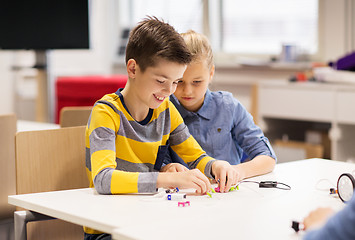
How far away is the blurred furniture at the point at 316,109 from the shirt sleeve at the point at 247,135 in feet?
7.16

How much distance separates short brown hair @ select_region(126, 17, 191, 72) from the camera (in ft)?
A: 5.18

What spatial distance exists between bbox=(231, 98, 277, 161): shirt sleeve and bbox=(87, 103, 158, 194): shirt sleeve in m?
0.60

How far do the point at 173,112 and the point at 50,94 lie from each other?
2840mm

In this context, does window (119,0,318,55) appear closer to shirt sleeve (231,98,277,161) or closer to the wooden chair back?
shirt sleeve (231,98,277,161)

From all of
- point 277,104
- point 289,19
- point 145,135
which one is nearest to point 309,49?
point 289,19

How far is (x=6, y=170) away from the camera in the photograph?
230 centimetres

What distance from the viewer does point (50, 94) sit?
14.5ft

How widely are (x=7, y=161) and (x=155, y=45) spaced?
1.04 metres

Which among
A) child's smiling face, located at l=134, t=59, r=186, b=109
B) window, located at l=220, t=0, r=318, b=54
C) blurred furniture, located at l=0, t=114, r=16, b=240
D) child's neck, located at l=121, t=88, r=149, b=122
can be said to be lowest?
blurred furniture, located at l=0, t=114, r=16, b=240

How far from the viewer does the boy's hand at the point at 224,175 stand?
1.51 meters

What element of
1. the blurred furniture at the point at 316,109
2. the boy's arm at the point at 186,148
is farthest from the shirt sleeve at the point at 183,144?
the blurred furniture at the point at 316,109

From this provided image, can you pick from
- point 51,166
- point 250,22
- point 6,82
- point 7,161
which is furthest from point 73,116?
point 250,22

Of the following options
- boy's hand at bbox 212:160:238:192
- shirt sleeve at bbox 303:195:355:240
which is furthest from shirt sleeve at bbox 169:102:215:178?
shirt sleeve at bbox 303:195:355:240

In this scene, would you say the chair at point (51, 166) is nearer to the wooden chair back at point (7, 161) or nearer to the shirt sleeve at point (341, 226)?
the wooden chair back at point (7, 161)
